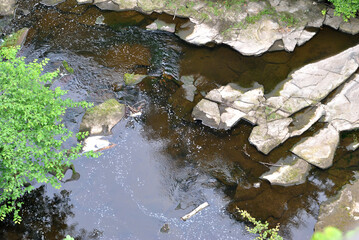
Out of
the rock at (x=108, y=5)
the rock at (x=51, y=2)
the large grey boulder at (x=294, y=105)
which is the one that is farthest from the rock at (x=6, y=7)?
the large grey boulder at (x=294, y=105)

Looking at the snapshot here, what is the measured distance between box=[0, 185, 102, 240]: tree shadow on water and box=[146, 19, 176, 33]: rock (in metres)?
10.4

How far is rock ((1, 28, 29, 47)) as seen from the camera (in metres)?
18.5

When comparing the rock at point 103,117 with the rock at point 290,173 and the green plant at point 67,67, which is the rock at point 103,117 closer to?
the green plant at point 67,67

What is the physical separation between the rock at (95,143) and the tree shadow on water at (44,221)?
6.90 ft

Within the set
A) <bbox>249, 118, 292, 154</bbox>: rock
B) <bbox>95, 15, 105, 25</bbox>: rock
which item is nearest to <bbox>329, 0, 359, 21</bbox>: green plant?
<bbox>249, 118, 292, 154</bbox>: rock

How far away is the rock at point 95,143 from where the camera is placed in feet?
48.0

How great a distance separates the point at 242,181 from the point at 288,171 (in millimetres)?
1963

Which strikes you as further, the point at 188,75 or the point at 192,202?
the point at 188,75

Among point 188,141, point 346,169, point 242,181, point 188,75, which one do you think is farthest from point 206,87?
point 346,169

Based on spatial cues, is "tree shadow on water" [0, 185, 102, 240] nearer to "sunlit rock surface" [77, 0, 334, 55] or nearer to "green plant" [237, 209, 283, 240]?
"green plant" [237, 209, 283, 240]

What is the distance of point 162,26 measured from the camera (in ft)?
62.8

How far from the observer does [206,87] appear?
54.9ft

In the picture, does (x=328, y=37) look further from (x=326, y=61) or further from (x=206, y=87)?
(x=206, y=87)

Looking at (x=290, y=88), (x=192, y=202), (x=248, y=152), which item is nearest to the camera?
(x=192, y=202)
